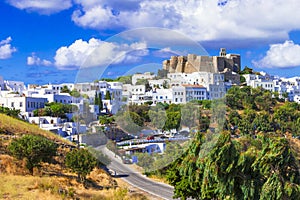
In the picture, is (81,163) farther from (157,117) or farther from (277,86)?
(277,86)

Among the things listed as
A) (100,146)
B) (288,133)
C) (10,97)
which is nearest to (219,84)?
(100,146)

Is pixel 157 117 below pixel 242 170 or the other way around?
the other way around

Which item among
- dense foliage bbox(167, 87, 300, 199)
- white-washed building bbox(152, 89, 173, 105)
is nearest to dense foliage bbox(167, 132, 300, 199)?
dense foliage bbox(167, 87, 300, 199)

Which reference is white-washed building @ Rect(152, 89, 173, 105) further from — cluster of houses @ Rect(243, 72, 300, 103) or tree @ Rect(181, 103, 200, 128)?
cluster of houses @ Rect(243, 72, 300, 103)

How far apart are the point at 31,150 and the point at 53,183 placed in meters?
1.72

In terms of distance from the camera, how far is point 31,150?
11.0m

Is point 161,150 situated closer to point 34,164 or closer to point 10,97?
point 34,164

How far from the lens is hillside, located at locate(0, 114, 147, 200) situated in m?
8.80

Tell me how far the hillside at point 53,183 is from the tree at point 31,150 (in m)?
0.23

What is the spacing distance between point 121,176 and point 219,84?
24.4ft

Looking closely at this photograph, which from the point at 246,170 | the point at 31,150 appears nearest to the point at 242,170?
the point at 246,170

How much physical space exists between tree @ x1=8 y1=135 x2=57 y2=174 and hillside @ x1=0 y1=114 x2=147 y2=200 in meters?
0.23

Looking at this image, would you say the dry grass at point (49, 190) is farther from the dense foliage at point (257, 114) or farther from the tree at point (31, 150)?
the dense foliage at point (257, 114)

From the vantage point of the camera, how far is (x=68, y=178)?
445 inches
